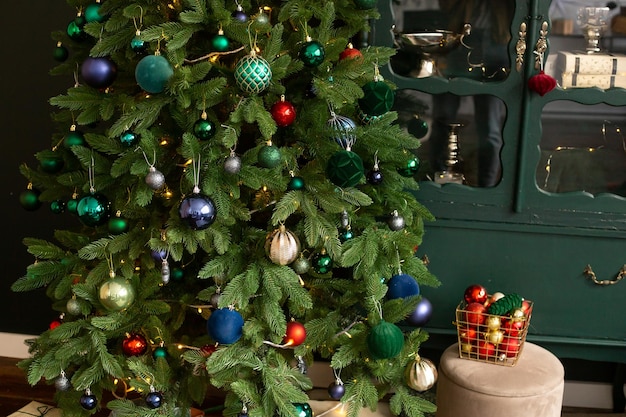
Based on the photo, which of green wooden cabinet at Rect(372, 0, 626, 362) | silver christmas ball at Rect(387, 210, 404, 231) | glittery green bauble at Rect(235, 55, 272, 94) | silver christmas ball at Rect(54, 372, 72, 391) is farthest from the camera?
green wooden cabinet at Rect(372, 0, 626, 362)

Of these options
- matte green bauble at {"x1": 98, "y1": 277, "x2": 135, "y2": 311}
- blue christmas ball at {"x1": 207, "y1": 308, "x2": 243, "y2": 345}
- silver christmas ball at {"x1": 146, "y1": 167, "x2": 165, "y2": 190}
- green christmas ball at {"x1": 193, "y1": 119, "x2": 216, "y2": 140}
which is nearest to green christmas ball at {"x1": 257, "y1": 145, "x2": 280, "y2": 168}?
green christmas ball at {"x1": 193, "y1": 119, "x2": 216, "y2": 140}

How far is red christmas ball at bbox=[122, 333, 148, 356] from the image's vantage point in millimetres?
1747

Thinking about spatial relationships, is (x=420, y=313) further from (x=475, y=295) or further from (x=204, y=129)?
(x=204, y=129)

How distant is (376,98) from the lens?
1.68 metres

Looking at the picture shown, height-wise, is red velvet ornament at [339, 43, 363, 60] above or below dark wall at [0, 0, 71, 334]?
above

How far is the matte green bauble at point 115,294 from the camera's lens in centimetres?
166

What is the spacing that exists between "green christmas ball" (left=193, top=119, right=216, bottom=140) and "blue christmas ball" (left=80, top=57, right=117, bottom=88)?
0.88 feet

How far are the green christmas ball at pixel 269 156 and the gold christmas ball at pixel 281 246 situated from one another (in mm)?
163

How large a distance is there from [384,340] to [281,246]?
34 cm

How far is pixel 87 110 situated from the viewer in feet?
5.57

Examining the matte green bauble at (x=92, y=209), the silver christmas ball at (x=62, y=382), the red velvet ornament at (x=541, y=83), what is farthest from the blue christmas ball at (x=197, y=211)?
the red velvet ornament at (x=541, y=83)

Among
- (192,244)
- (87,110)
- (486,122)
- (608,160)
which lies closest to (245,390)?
(192,244)

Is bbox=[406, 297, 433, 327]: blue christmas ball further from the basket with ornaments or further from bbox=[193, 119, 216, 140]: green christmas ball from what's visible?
bbox=[193, 119, 216, 140]: green christmas ball

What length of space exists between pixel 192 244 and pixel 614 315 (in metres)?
1.30
